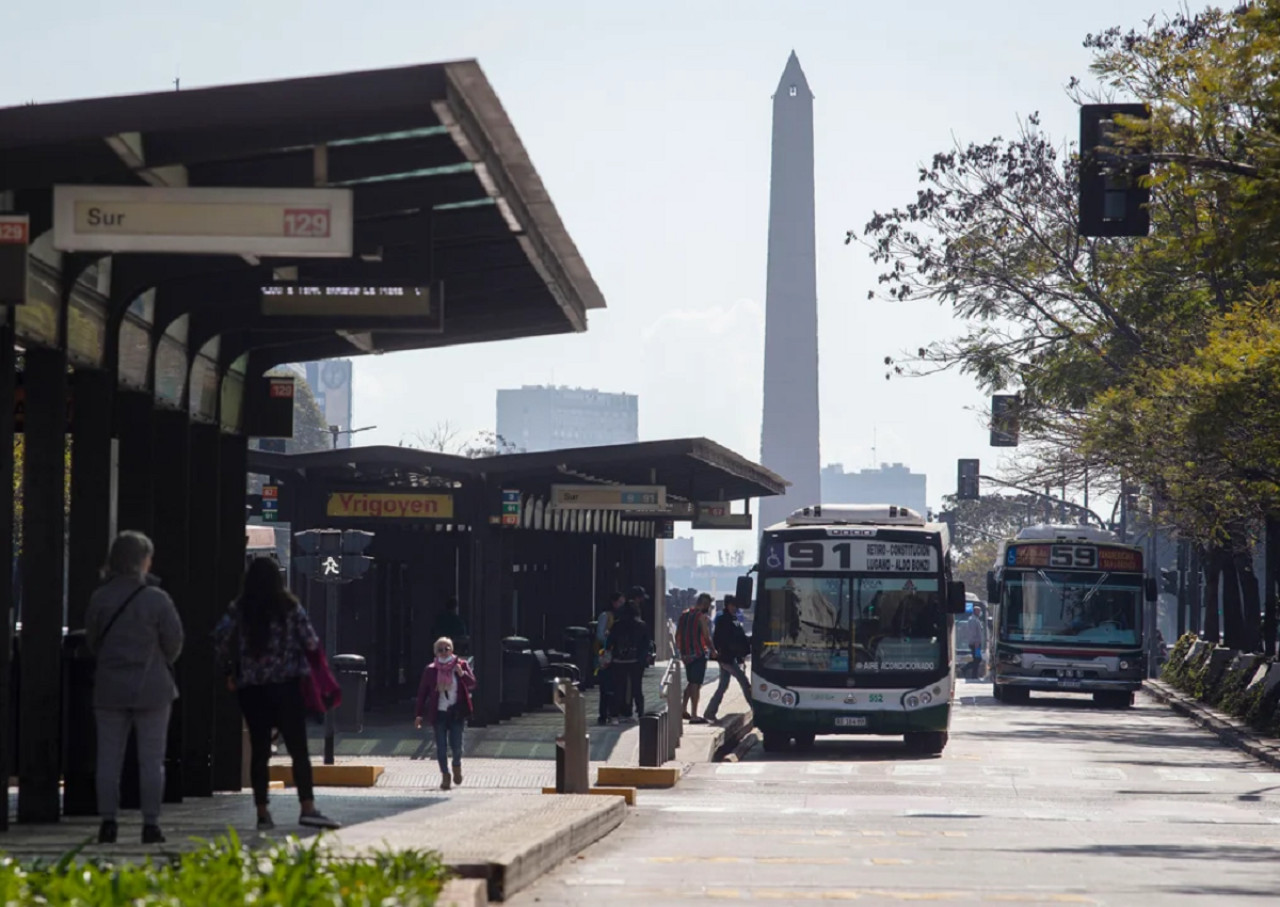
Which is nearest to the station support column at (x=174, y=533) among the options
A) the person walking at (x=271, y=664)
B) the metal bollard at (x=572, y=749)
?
the person walking at (x=271, y=664)

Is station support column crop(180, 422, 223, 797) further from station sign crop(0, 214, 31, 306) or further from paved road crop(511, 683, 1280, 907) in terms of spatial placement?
station sign crop(0, 214, 31, 306)

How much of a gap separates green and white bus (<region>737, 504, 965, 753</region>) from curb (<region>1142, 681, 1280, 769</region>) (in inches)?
154

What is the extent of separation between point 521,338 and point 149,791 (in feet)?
24.1

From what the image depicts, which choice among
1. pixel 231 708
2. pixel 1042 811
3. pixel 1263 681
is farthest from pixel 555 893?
pixel 1263 681

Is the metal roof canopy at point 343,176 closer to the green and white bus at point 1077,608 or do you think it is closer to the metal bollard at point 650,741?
the metal bollard at point 650,741

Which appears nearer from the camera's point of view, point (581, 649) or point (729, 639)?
point (729, 639)

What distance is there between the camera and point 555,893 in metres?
11.1

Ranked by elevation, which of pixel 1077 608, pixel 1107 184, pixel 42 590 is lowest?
pixel 1077 608

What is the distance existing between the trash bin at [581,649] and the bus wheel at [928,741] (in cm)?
1072

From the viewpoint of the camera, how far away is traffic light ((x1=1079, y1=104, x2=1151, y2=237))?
16.7 m

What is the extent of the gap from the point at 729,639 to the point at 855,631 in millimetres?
3159

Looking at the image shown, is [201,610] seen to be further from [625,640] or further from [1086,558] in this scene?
[1086,558]

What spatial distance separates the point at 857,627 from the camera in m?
28.2

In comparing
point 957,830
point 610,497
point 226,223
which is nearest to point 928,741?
point 610,497
